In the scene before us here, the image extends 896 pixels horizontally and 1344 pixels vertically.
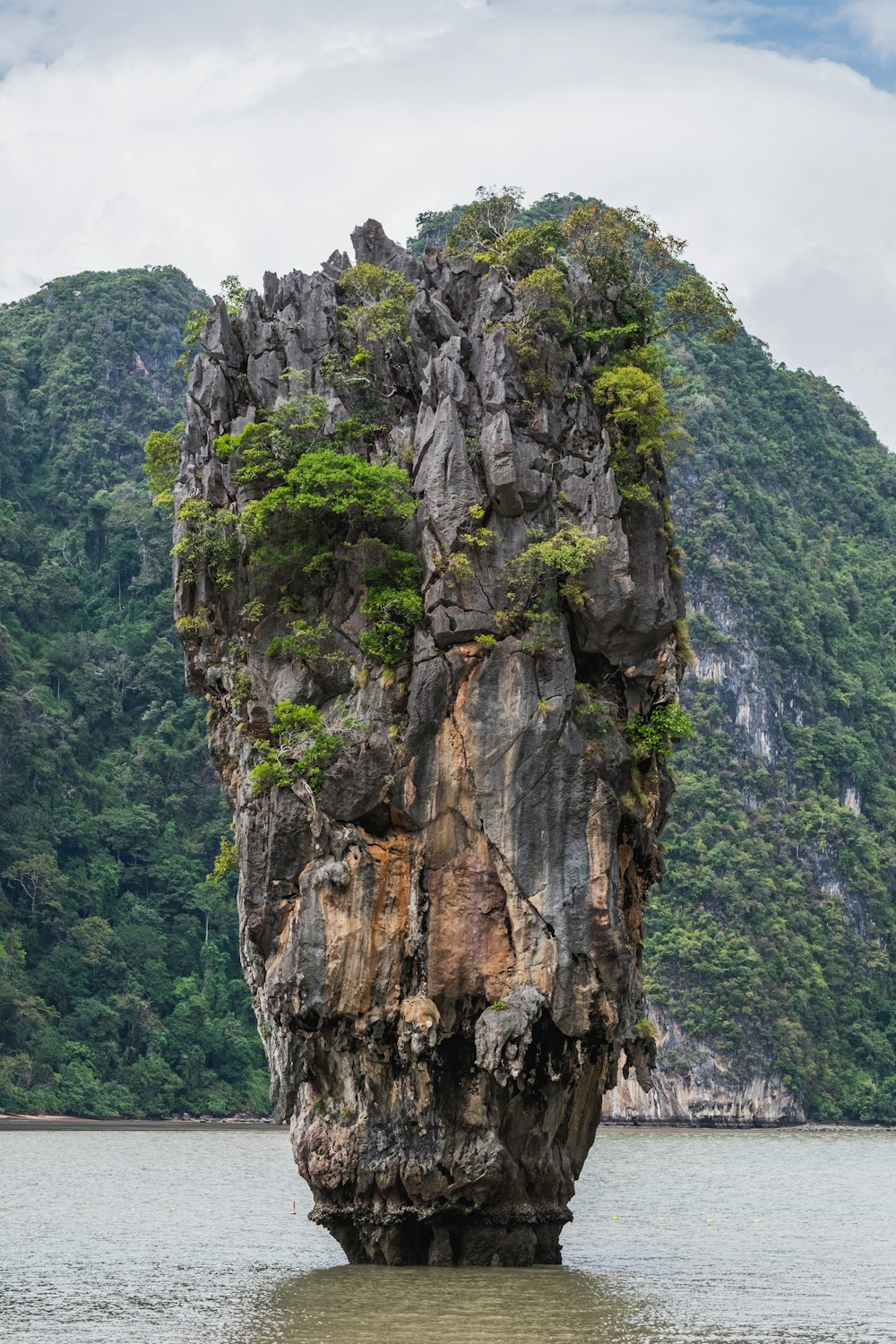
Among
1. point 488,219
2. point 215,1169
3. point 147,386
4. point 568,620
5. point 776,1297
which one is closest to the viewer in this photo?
point 776,1297

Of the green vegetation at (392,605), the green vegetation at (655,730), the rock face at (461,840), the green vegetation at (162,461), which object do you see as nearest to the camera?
the rock face at (461,840)

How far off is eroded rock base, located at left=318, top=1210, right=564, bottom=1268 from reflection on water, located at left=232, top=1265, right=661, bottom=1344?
0.91ft

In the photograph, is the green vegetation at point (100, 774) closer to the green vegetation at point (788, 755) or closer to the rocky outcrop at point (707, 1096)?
the rocky outcrop at point (707, 1096)

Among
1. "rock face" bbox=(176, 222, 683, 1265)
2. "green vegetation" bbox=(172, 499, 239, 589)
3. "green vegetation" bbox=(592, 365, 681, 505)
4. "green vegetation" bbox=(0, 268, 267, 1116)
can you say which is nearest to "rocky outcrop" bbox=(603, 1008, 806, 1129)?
"green vegetation" bbox=(0, 268, 267, 1116)

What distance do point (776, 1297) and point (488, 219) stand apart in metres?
17.3

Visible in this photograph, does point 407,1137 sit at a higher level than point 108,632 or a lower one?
lower

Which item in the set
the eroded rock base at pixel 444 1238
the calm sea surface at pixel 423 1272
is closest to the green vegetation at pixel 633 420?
the eroded rock base at pixel 444 1238

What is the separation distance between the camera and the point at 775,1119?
84.3 metres

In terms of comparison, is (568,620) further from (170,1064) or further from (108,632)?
(108,632)

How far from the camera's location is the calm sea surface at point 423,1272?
61.0 ft

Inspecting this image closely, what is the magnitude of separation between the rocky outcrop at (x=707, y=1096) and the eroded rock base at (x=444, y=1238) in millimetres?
62226

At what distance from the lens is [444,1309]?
19.3m

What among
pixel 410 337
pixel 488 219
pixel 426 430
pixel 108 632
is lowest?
pixel 426 430

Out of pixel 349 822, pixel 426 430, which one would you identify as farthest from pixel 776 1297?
pixel 426 430
